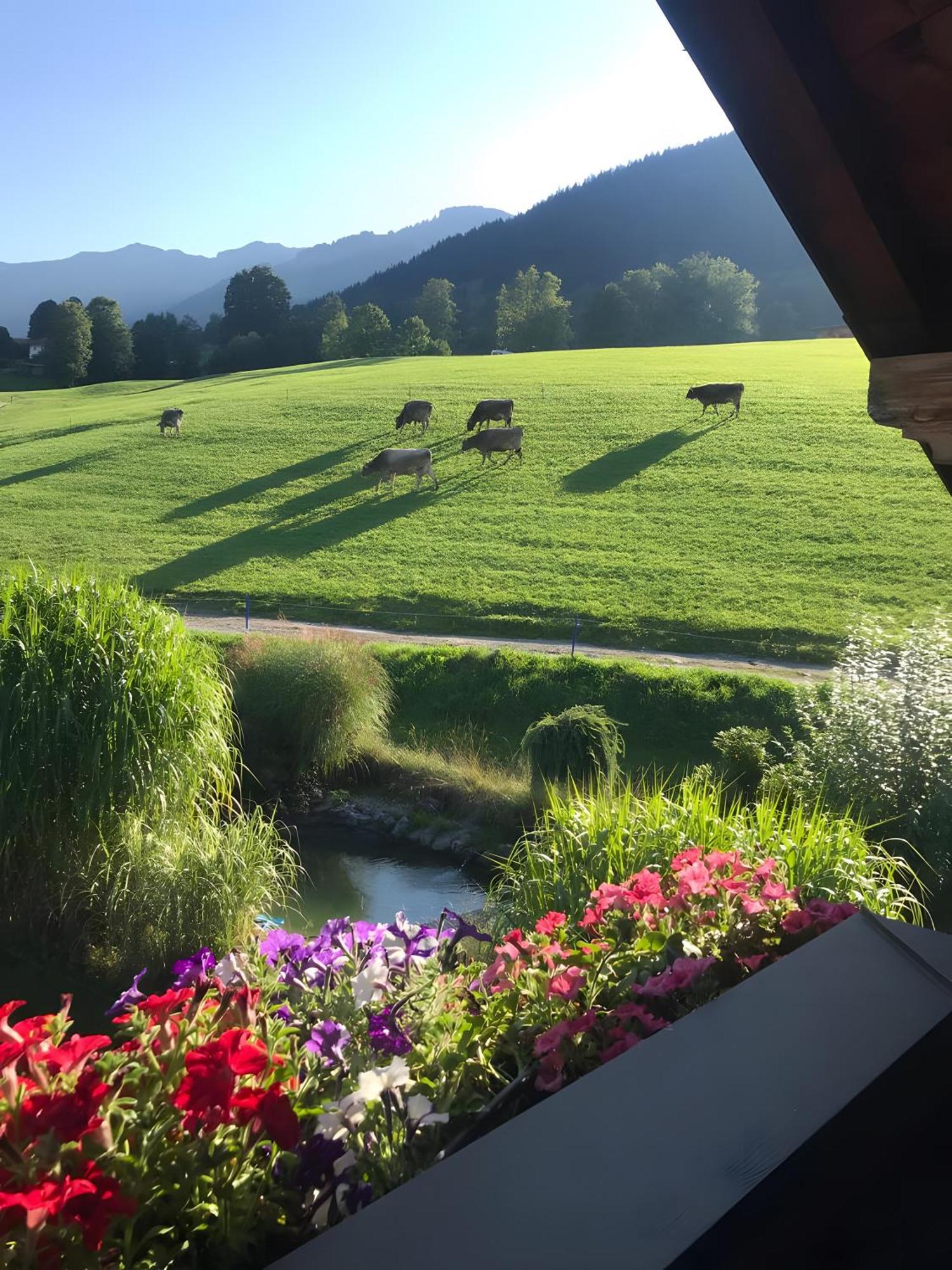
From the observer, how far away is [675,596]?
1914cm

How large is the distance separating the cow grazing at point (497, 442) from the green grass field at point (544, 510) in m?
0.60

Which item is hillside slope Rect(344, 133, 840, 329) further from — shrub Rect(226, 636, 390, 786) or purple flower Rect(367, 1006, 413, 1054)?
purple flower Rect(367, 1006, 413, 1054)

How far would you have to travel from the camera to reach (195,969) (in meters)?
2.83

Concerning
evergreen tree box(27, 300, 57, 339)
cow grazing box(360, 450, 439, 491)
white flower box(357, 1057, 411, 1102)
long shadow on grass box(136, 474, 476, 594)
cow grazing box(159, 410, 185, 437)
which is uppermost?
evergreen tree box(27, 300, 57, 339)

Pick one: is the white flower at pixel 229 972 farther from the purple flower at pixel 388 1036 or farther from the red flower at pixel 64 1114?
the red flower at pixel 64 1114

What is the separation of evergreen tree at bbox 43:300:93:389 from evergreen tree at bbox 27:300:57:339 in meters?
7.20

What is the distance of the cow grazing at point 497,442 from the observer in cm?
2955

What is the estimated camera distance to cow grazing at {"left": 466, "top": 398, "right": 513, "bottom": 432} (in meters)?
31.7

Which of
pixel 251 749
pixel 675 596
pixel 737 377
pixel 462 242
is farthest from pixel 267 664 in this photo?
pixel 462 242

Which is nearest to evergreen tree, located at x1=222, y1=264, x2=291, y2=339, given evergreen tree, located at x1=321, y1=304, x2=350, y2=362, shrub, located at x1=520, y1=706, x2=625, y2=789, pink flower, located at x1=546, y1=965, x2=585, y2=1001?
evergreen tree, located at x1=321, y1=304, x2=350, y2=362

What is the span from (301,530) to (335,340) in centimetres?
5337

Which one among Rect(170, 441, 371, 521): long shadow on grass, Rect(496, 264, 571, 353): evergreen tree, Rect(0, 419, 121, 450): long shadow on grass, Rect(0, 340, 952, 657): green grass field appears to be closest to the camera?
Rect(0, 340, 952, 657): green grass field

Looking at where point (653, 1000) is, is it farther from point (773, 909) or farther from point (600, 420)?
point (600, 420)

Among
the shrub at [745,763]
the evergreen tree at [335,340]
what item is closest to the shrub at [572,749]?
the shrub at [745,763]
